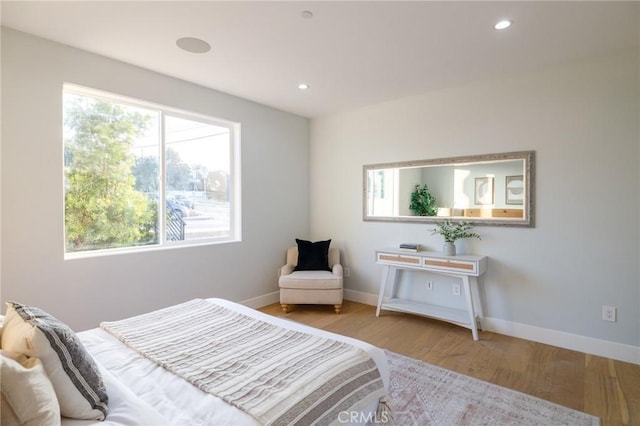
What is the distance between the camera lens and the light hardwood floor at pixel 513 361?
215 centimetres

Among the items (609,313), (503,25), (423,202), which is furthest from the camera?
(423,202)

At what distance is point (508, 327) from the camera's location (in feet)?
10.6

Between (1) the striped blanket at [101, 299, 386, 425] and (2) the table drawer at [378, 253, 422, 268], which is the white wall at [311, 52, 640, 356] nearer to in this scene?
(2) the table drawer at [378, 253, 422, 268]

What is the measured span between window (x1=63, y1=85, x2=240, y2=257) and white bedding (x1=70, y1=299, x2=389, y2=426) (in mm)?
1653

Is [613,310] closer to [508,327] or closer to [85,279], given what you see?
[508,327]

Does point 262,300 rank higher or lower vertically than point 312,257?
lower

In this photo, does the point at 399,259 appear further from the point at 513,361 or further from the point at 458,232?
the point at 513,361

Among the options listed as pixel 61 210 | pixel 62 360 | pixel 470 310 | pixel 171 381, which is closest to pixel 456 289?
pixel 470 310

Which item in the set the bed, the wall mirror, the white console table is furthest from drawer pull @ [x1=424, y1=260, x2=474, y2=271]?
the bed

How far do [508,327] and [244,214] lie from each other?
3106mm

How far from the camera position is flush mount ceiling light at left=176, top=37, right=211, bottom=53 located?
2.50 metres

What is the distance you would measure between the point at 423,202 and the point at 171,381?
316 cm

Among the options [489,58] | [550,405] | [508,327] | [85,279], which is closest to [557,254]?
[508,327]

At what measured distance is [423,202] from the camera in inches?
149
